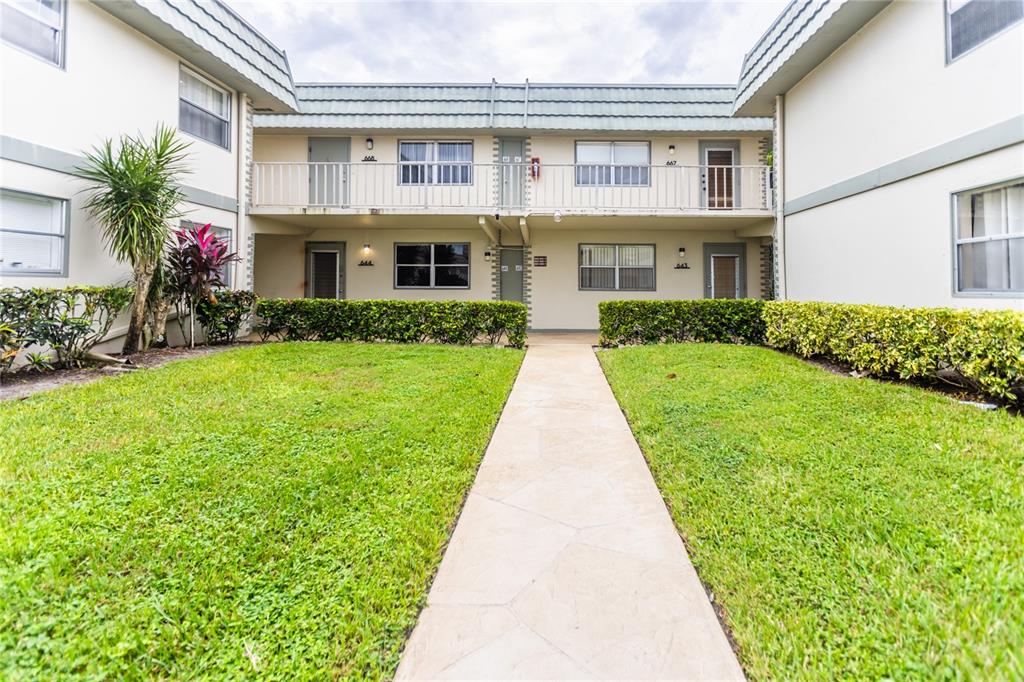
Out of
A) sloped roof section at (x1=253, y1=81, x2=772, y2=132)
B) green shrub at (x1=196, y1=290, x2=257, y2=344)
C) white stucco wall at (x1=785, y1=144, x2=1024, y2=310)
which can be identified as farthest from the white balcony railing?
green shrub at (x1=196, y1=290, x2=257, y2=344)

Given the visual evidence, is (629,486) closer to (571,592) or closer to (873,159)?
(571,592)

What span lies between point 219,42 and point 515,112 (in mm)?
6898

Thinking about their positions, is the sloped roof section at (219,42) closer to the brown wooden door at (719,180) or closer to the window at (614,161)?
the window at (614,161)

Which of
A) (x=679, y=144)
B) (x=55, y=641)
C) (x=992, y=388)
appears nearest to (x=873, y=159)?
(x=992, y=388)

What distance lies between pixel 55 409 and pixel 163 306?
387cm

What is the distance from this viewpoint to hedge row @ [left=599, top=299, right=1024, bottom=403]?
4465 mm

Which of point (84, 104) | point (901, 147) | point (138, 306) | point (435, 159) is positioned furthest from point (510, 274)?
point (84, 104)

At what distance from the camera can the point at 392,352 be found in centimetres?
801

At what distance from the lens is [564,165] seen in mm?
11789

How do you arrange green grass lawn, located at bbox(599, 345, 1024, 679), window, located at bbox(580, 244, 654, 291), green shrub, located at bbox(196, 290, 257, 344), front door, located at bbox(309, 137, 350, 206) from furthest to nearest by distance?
1. window, located at bbox(580, 244, 654, 291)
2. front door, located at bbox(309, 137, 350, 206)
3. green shrub, located at bbox(196, 290, 257, 344)
4. green grass lawn, located at bbox(599, 345, 1024, 679)

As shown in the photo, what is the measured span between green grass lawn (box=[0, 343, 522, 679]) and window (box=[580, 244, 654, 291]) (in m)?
9.50

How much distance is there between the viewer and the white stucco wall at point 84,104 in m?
5.98

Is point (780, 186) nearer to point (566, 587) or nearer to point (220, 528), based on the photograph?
point (566, 587)

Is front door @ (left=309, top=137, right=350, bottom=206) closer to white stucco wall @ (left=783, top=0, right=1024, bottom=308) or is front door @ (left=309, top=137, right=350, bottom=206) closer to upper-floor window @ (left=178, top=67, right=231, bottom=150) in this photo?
upper-floor window @ (left=178, top=67, right=231, bottom=150)
